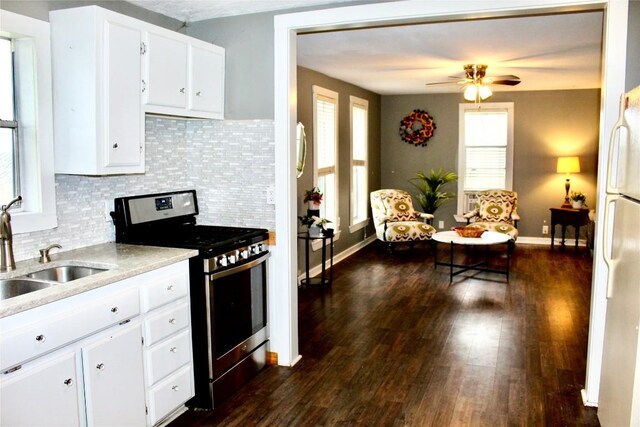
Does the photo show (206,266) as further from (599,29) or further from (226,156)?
(599,29)

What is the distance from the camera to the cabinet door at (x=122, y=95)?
8.89ft

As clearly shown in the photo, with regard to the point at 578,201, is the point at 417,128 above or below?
above

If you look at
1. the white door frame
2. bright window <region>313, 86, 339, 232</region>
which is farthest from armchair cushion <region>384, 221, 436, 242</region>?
the white door frame

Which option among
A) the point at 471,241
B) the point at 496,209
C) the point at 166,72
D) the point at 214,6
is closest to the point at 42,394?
the point at 166,72

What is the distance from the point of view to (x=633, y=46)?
2.77 meters

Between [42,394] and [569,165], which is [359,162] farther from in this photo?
[42,394]

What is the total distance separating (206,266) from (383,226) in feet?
16.2

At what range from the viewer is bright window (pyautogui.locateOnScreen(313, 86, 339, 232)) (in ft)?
20.6

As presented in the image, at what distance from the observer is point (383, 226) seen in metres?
7.62

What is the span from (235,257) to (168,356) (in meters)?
0.65

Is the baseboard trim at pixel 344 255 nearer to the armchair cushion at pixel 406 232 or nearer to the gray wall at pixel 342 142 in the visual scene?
the gray wall at pixel 342 142

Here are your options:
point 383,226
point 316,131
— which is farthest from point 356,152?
point 316,131

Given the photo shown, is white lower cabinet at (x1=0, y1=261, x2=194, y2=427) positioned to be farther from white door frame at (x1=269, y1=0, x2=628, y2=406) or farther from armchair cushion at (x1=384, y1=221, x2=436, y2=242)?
armchair cushion at (x1=384, y1=221, x2=436, y2=242)

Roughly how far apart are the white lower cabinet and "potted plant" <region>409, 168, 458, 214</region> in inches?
239
